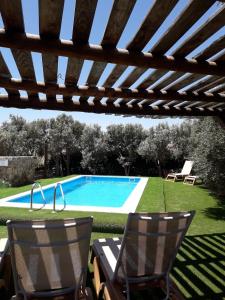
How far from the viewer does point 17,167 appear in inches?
668

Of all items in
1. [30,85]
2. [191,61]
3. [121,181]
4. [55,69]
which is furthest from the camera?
[121,181]

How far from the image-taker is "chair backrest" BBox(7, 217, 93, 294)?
7.67ft

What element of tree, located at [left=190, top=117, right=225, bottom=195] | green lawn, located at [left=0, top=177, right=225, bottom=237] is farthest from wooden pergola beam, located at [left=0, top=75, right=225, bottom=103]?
tree, located at [left=190, top=117, right=225, bottom=195]

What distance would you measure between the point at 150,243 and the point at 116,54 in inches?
71.5

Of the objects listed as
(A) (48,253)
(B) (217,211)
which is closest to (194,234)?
(B) (217,211)

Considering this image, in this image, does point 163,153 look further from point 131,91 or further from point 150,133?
point 131,91

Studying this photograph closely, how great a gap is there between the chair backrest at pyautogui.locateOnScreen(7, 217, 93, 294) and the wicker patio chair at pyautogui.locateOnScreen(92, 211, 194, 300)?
0.39 meters

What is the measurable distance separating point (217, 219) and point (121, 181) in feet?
43.7

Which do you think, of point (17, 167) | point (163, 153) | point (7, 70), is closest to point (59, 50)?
point (7, 70)

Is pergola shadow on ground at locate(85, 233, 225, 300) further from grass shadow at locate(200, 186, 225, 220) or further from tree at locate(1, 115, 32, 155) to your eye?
tree at locate(1, 115, 32, 155)

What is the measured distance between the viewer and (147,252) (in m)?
2.78

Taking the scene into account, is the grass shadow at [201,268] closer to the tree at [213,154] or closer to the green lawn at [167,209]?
the green lawn at [167,209]

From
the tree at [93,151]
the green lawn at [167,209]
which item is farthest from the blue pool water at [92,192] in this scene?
the tree at [93,151]

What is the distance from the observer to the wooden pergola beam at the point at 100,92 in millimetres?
3732
